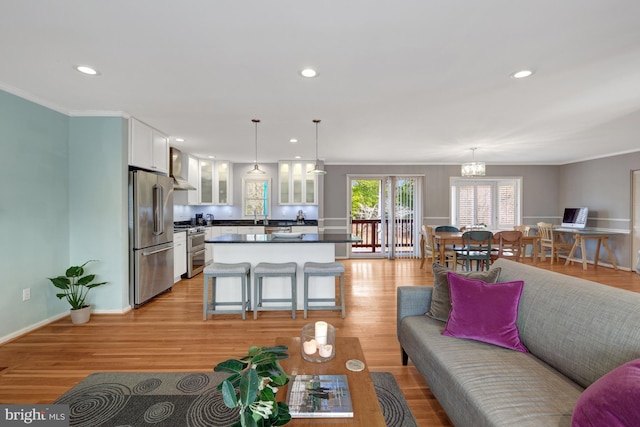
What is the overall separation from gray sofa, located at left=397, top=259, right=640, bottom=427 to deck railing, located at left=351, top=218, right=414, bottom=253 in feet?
18.2

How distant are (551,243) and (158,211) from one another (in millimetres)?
7694

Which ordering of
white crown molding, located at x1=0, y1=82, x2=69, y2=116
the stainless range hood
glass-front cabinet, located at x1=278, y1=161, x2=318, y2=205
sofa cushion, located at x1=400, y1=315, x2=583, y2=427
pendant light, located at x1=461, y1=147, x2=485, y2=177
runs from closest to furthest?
sofa cushion, located at x1=400, y1=315, x2=583, y2=427, white crown molding, located at x1=0, y1=82, x2=69, y2=116, the stainless range hood, pendant light, located at x1=461, y1=147, x2=485, y2=177, glass-front cabinet, located at x1=278, y1=161, x2=318, y2=205

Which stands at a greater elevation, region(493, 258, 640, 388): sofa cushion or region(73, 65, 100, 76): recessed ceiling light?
region(73, 65, 100, 76): recessed ceiling light

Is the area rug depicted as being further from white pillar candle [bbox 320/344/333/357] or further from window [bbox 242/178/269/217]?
window [bbox 242/178/269/217]

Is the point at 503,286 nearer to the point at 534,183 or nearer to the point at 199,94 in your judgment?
the point at 199,94

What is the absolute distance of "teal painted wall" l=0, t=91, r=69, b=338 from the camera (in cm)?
290

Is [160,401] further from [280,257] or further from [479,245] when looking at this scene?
[479,245]

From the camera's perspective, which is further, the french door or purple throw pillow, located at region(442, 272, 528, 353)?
the french door

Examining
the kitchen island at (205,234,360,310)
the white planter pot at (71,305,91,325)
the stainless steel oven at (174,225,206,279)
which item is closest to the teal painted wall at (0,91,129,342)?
the white planter pot at (71,305,91,325)

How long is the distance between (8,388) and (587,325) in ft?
12.1

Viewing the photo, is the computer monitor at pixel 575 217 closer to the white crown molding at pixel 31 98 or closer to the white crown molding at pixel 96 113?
the white crown molding at pixel 96 113

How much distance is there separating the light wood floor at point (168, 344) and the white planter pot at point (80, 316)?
0.08 meters

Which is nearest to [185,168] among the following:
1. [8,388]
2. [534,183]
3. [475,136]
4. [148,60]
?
[148,60]

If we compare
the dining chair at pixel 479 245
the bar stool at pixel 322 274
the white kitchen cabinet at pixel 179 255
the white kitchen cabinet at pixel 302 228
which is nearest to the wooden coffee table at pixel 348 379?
the bar stool at pixel 322 274
